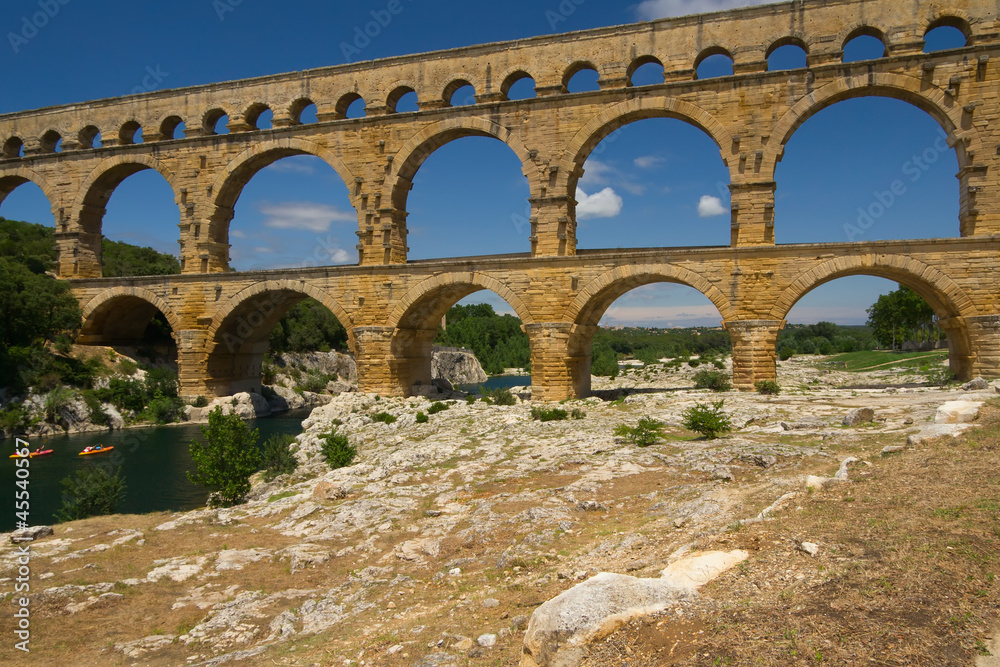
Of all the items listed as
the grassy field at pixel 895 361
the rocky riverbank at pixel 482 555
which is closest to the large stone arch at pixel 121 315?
the rocky riverbank at pixel 482 555

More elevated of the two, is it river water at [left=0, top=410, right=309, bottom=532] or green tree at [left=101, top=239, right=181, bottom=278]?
green tree at [left=101, top=239, right=181, bottom=278]

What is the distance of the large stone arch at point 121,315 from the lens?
23.8 metres

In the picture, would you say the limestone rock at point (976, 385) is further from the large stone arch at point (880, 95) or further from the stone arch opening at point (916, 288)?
the large stone arch at point (880, 95)

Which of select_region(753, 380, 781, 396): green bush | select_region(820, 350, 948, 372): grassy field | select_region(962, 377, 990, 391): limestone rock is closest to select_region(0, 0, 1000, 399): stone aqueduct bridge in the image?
select_region(753, 380, 781, 396): green bush

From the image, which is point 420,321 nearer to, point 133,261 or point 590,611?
point 590,611

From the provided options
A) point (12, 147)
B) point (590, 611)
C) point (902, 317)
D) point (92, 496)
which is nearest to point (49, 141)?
point (12, 147)

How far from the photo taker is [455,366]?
51.8 metres

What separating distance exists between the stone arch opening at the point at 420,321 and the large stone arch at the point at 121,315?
856 centimetres

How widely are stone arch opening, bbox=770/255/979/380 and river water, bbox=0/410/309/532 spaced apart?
15837 millimetres

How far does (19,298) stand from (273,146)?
10638 millimetres

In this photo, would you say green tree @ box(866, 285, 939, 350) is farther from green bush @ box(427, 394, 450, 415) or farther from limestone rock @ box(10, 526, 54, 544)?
limestone rock @ box(10, 526, 54, 544)

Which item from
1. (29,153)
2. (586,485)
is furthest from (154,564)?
(29,153)

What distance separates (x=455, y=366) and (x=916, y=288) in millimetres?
37209

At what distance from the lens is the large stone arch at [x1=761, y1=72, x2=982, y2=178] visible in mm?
17234
